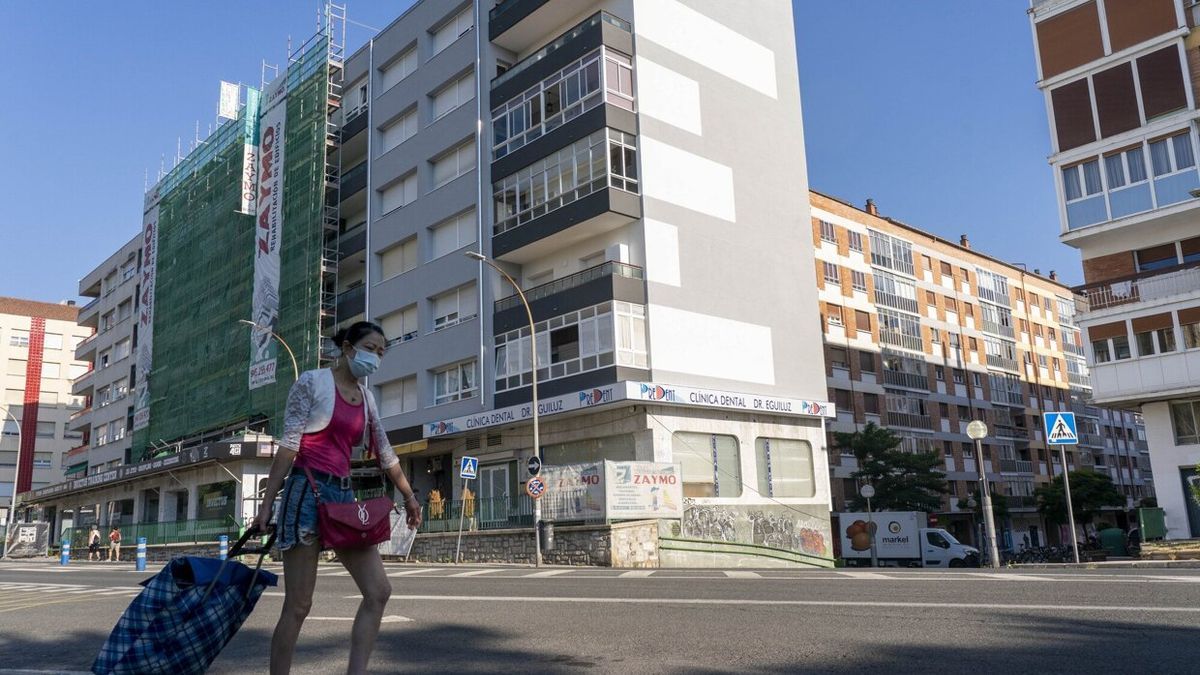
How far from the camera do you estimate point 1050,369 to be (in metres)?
69.3

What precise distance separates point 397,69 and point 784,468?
23.3 metres

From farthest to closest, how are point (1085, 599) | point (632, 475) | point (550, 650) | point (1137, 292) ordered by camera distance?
point (1137, 292) < point (632, 475) < point (1085, 599) < point (550, 650)

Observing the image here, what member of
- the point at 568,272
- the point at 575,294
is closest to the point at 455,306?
the point at 568,272

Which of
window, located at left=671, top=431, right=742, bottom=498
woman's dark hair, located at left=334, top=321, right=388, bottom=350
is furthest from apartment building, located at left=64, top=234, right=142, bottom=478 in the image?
woman's dark hair, located at left=334, top=321, right=388, bottom=350

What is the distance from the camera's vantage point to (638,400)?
27125 mm

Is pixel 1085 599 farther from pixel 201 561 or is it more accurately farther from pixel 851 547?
pixel 851 547

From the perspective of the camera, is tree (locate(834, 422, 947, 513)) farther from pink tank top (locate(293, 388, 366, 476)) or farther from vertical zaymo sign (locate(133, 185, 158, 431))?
pink tank top (locate(293, 388, 366, 476))

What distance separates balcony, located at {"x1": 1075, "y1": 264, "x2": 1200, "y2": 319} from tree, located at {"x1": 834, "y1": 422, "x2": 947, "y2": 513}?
16084 mm

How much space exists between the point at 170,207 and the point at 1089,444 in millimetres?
66794

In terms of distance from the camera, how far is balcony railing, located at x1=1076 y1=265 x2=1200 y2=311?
28000 mm

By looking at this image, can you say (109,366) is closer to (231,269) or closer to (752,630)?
(231,269)

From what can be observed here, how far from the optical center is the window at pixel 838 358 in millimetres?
51594

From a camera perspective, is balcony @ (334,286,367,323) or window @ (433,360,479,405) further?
balcony @ (334,286,367,323)

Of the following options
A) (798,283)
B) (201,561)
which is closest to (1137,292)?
(798,283)
